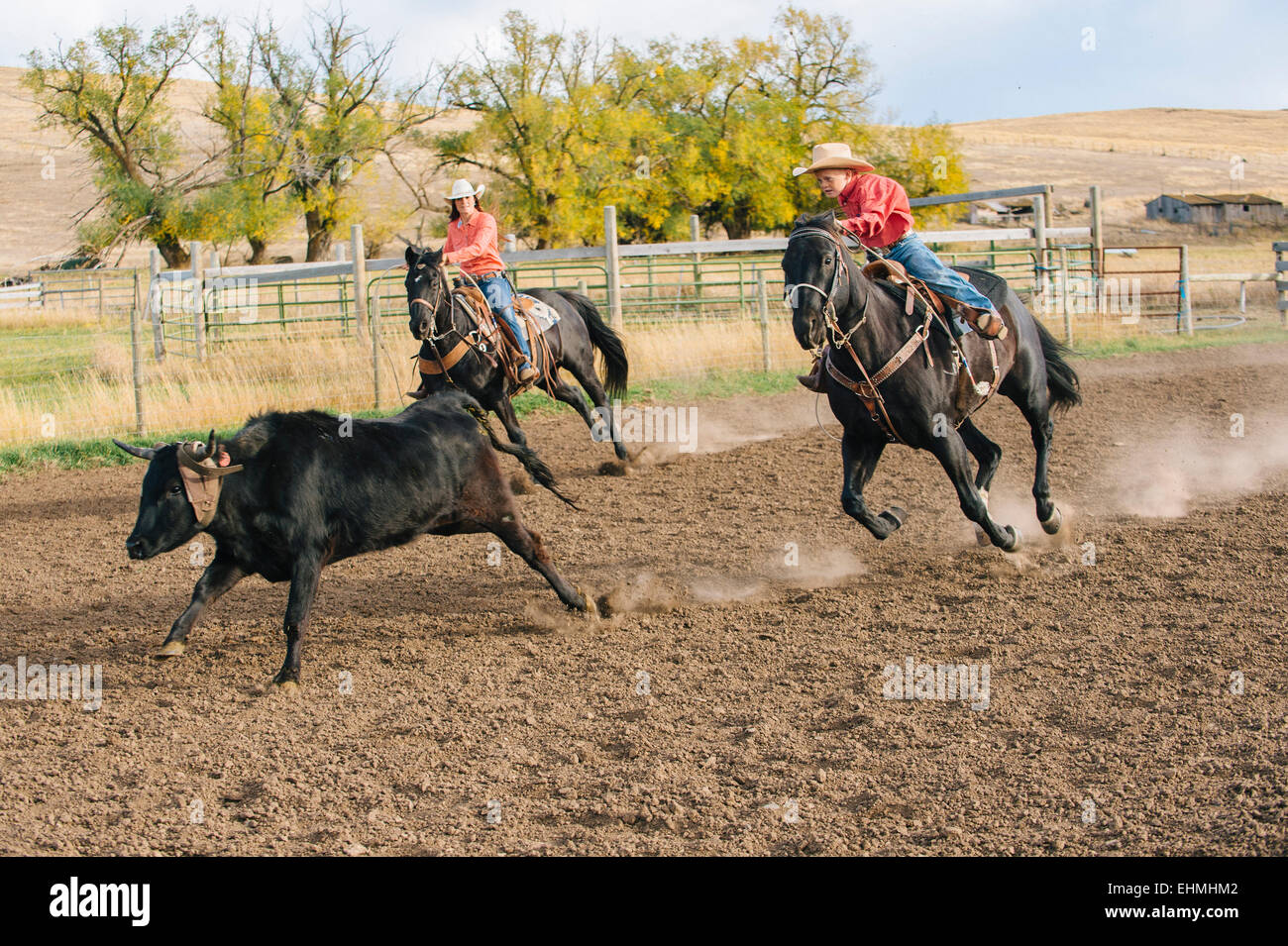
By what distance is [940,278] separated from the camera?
21.5 feet

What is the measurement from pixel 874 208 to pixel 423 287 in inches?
141

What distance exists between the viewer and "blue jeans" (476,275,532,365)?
9.38 metres

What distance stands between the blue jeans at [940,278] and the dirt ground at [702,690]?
5.22 feet

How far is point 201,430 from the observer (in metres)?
12.3

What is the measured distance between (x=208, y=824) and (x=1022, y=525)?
5.75m

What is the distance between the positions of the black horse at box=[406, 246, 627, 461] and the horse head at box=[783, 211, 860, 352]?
11.3ft

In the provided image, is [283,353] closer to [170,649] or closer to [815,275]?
[170,649]

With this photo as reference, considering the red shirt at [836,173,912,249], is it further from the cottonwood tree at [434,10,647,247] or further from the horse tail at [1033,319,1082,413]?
the cottonwood tree at [434,10,647,247]

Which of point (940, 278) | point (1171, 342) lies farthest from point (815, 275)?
point (1171, 342)

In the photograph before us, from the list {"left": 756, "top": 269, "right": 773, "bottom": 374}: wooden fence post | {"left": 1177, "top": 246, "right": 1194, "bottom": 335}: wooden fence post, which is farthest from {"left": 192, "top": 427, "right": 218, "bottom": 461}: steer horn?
{"left": 1177, "top": 246, "right": 1194, "bottom": 335}: wooden fence post

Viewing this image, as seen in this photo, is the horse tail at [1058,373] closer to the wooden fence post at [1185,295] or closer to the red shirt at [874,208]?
the red shirt at [874,208]

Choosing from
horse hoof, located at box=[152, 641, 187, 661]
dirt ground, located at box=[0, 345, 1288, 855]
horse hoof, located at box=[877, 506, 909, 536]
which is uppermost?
horse hoof, located at box=[877, 506, 909, 536]

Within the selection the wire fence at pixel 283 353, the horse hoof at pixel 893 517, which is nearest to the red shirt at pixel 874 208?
the horse hoof at pixel 893 517

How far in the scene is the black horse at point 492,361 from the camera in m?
8.38
